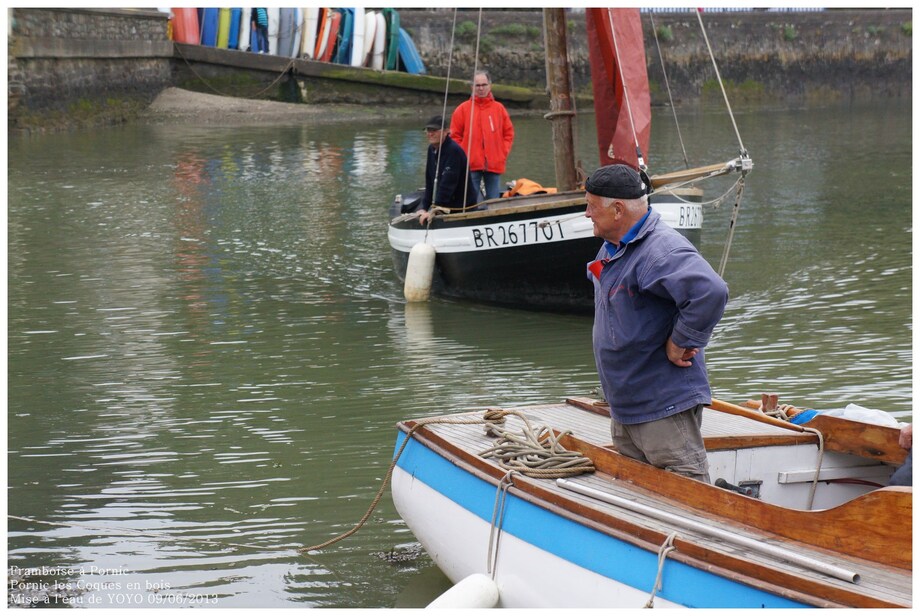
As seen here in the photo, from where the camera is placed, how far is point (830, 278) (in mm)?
10500

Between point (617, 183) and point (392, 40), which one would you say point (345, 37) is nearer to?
point (392, 40)

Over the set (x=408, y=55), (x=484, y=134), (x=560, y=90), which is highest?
(x=408, y=55)

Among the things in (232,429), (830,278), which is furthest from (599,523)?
(830,278)

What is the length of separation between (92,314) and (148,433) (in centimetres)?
321

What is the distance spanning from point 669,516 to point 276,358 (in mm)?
5049

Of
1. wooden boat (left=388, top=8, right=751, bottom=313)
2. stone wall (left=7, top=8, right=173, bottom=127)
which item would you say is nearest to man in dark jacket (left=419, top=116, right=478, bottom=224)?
wooden boat (left=388, top=8, right=751, bottom=313)

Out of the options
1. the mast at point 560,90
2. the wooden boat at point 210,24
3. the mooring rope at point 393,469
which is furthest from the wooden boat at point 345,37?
the mooring rope at point 393,469

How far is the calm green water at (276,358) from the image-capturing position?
5.24 meters

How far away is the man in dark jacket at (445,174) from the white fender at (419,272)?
9.6 inches

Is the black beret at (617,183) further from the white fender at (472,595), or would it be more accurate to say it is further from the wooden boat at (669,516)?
the white fender at (472,595)

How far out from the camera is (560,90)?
1001 centimetres

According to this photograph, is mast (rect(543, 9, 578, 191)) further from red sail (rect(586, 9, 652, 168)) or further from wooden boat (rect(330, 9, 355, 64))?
wooden boat (rect(330, 9, 355, 64))

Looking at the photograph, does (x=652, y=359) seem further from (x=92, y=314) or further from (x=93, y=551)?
(x=92, y=314)

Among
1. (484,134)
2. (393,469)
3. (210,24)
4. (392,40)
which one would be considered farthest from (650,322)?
(392,40)
